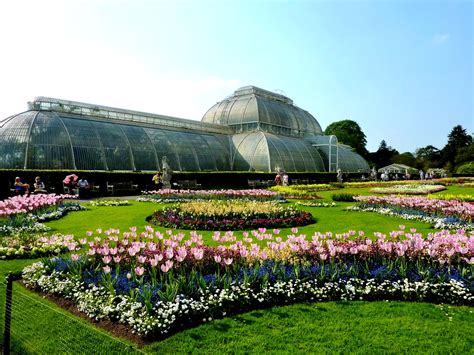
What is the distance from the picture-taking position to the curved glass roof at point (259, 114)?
5444 centimetres

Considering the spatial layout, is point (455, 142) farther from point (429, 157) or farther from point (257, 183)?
point (257, 183)

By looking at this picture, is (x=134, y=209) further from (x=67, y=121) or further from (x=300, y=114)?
(x=300, y=114)

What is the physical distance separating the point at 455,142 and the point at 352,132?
3293 centimetres

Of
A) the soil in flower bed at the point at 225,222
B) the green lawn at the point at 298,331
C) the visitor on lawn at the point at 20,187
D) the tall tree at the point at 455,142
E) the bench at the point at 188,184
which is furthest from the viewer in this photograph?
the tall tree at the point at 455,142

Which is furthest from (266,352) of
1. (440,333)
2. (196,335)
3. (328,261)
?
(328,261)

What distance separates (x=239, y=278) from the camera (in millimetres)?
6316

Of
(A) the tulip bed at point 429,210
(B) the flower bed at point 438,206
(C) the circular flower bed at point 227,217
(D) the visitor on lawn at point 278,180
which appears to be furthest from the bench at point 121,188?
(B) the flower bed at point 438,206

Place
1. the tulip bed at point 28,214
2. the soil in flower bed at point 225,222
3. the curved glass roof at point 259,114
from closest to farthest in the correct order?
1. the tulip bed at point 28,214
2. the soil in flower bed at point 225,222
3. the curved glass roof at point 259,114

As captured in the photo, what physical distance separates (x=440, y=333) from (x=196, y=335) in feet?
10.9

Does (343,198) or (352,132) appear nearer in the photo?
(343,198)

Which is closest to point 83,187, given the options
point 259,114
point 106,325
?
point 106,325

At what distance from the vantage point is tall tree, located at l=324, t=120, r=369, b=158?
96.8 metres

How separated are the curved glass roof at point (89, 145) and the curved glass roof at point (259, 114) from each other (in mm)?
11263

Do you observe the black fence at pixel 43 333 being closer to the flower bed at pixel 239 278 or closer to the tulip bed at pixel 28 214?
the flower bed at pixel 239 278
